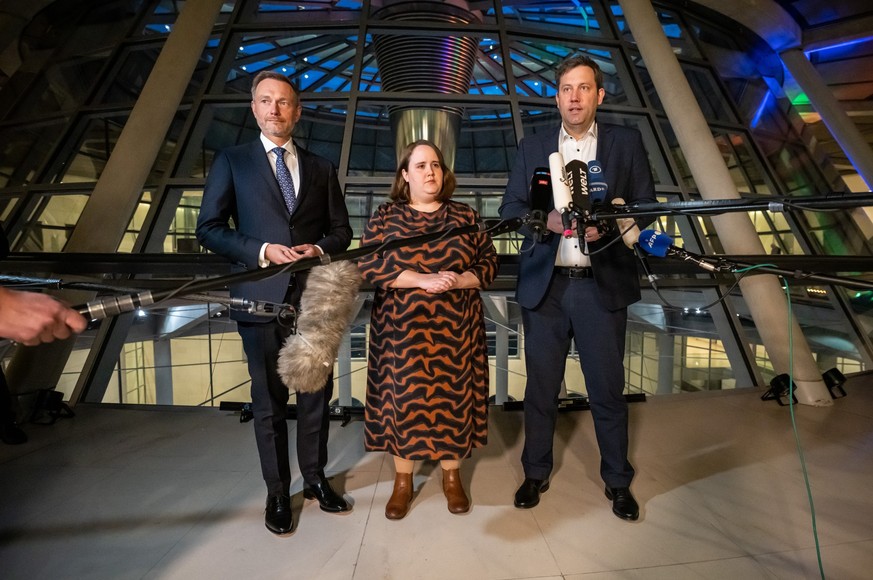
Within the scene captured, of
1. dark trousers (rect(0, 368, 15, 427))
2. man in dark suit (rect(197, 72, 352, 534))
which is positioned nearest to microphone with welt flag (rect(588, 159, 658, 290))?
man in dark suit (rect(197, 72, 352, 534))

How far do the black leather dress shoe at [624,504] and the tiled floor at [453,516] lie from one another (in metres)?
0.04

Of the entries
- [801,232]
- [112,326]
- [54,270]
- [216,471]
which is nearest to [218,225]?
[216,471]

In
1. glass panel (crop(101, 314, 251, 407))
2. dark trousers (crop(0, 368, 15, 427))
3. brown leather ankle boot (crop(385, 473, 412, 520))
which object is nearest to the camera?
brown leather ankle boot (crop(385, 473, 412, 520))

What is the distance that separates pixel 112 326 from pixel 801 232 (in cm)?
709

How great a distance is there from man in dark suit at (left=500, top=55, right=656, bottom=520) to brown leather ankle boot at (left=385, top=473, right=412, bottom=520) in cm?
52

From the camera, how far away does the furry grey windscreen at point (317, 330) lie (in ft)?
6.32

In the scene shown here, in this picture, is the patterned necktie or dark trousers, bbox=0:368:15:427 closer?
the patterned necktie

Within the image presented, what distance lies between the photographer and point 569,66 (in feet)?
6.75

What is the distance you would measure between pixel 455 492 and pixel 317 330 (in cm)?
103

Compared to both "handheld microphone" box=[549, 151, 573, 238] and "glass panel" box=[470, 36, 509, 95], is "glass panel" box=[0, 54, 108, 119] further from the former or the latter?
"handheld microphone" box=[549, 151, 573, 238]

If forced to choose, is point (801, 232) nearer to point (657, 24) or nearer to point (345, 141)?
point (657, 24)

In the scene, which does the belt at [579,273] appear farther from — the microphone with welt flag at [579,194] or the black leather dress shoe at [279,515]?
the black leather dress shoe at [279,515]

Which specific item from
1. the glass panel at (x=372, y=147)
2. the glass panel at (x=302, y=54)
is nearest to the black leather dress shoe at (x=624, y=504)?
the glass panel at (x=302, y=54)

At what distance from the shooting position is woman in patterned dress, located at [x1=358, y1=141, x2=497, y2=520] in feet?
7.09
